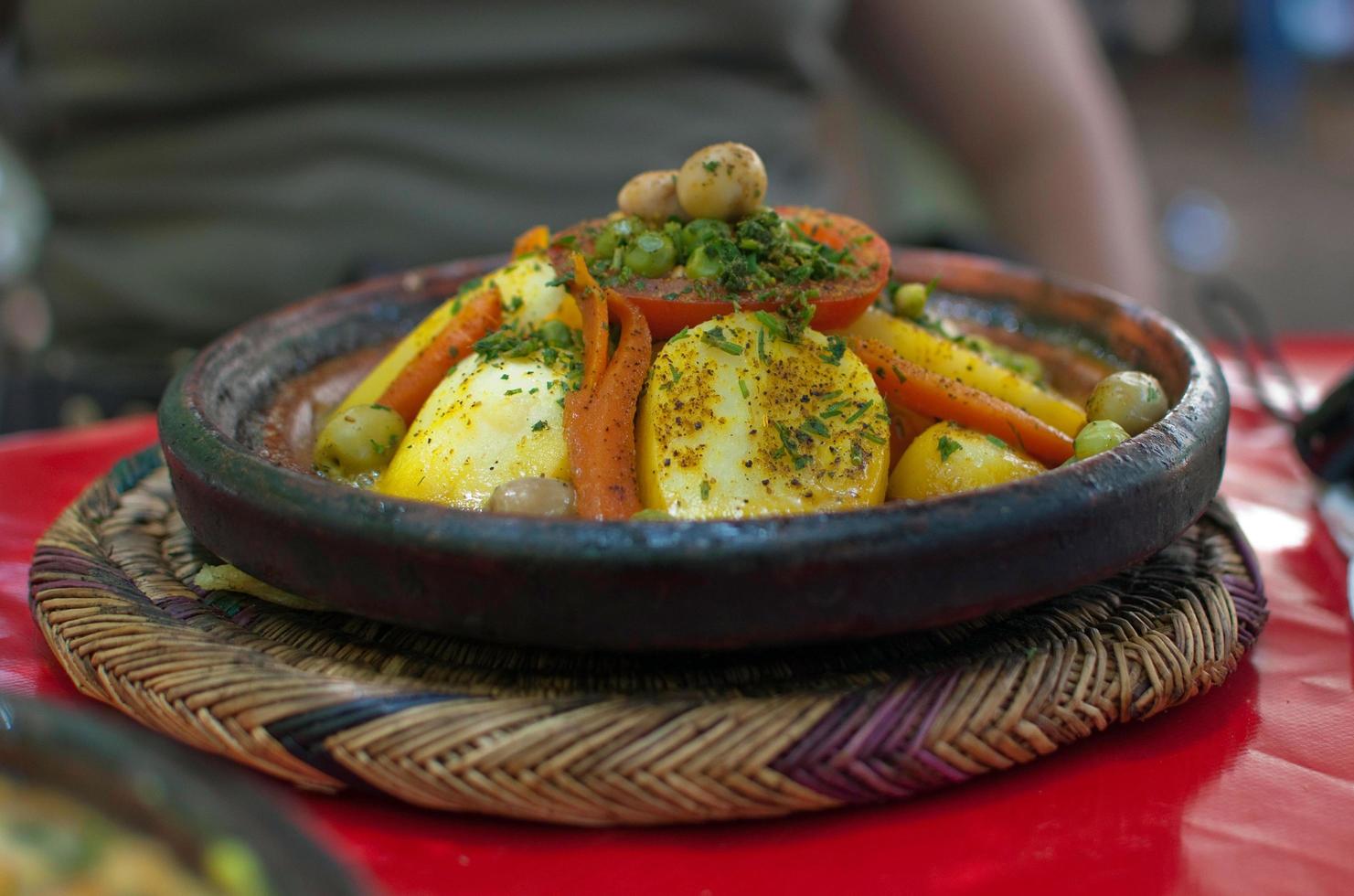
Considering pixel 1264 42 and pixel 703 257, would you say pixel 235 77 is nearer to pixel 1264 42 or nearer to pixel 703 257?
pixel 703 257

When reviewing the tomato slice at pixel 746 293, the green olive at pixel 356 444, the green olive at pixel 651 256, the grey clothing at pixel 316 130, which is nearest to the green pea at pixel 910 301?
the tomato slice at pixel 746 293

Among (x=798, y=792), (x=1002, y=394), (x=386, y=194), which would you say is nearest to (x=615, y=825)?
(x=798, y=792)

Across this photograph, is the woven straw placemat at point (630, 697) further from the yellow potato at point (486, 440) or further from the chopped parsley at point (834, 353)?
the chopped parsley at point (834, 353)

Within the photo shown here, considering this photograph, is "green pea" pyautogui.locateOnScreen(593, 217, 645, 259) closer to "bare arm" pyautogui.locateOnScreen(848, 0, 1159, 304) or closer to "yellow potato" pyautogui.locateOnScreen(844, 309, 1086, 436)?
"yellow potato" pyautogui.locateOnScreen(844, 309, 1086, 436)

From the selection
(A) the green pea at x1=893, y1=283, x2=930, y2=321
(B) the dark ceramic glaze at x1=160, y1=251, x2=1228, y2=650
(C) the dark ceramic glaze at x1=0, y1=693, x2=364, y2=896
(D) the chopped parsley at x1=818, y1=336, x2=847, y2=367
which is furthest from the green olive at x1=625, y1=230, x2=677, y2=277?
(C) the dark ceramic glaze at x1=0, y1=693, x2=364, y2=896

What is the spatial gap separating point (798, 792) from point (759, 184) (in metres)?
0.84

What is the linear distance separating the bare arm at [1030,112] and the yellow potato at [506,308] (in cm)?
242

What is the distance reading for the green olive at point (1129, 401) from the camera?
146 centimetres

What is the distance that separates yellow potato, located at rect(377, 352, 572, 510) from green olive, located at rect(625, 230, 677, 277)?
16 centimetres

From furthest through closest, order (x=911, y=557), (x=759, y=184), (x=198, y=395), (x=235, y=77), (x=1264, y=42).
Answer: (x=1264, y=42)
(x=235, y=77)
(x=759, y=184)
(x=198, y=395)
(x=911, y=557)

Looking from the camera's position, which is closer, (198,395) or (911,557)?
(911,557)

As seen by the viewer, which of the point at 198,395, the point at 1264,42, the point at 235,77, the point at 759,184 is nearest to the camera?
the point at 198,395

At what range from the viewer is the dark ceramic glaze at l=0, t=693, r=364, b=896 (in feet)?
1.97

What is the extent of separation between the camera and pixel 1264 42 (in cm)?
1066
